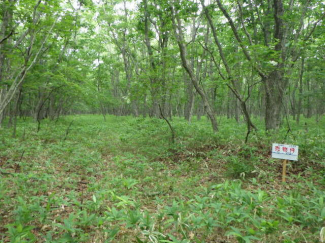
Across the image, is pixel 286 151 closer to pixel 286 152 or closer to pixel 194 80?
pixel 286 152

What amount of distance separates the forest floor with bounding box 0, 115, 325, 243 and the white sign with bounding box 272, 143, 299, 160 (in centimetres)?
51

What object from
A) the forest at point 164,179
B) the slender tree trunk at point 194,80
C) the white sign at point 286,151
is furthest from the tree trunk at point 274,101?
the white sign at point 286,151

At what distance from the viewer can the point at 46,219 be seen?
9.49 ft

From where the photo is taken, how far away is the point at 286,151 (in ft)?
13.1

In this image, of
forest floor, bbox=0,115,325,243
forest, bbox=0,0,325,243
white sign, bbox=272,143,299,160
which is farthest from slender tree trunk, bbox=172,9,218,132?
white sign, bbox=272,143,299,160

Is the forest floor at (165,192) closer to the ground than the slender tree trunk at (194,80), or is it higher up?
closer to the ground

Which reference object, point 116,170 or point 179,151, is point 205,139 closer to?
point 179,151

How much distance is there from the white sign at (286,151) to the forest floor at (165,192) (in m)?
0.51

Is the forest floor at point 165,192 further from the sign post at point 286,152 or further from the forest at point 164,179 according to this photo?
the sign post at point 286,152

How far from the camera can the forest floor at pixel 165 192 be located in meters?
2.47

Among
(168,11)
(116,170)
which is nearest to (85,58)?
(168,11)

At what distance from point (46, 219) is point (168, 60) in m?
6.10

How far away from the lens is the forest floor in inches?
97.3

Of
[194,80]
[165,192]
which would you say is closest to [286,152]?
[165,192]
